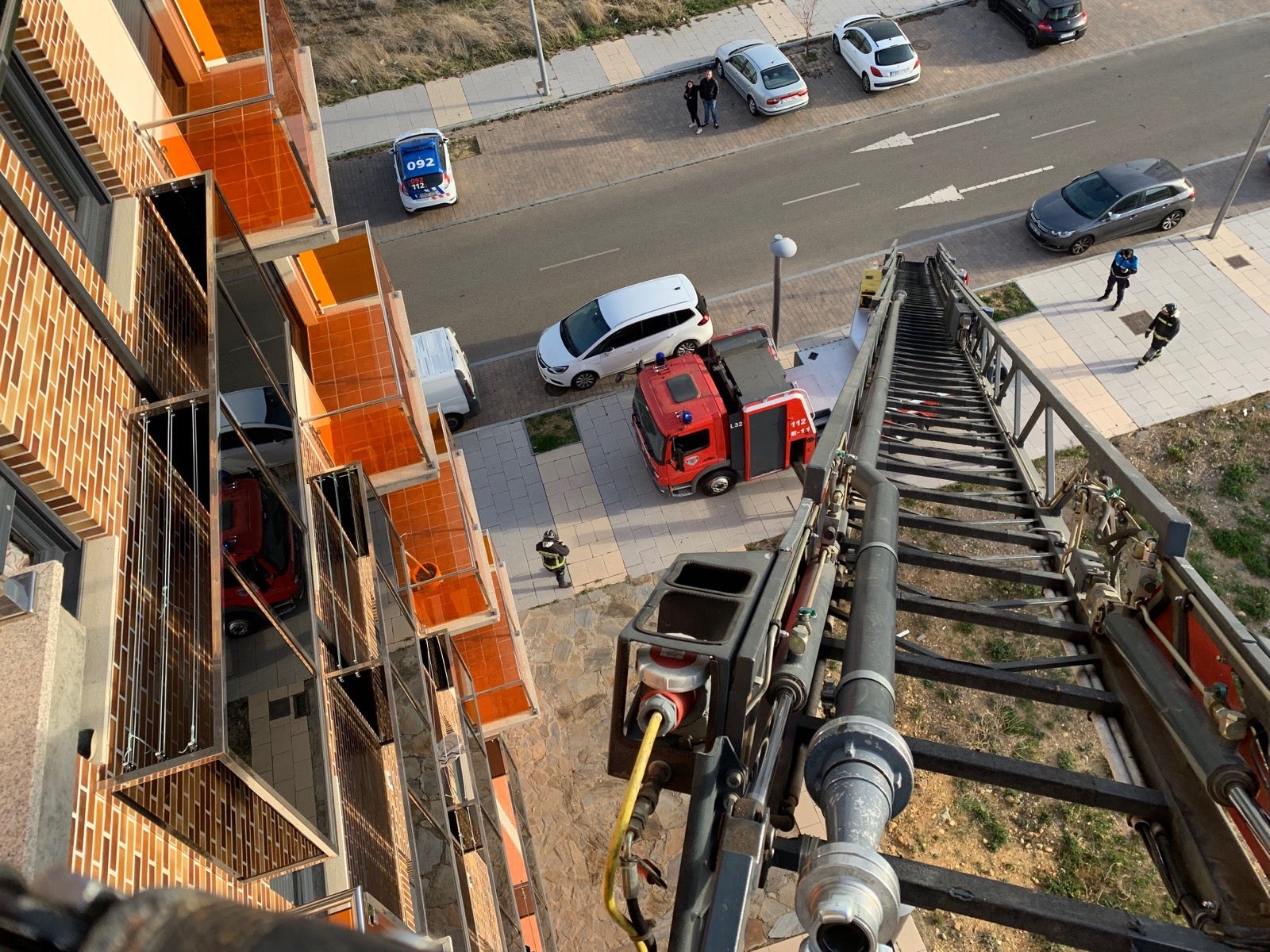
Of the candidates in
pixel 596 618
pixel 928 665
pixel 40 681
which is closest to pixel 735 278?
pixel 596 618

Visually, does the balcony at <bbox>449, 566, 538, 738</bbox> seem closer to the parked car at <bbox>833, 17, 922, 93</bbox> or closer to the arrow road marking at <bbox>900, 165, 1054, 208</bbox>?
the arrow road marking at <bbox>900, 165, 1054, 208</bbox>

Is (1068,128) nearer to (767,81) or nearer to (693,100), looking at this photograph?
(767,81)

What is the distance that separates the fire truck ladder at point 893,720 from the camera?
2.84 metres

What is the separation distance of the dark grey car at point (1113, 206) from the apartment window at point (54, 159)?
1794 cm

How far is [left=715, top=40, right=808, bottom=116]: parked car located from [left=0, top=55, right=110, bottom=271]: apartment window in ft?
62.2

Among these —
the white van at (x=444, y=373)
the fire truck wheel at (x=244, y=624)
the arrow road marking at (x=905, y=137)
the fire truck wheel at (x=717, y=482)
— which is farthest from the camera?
the arrow road marking at (x=905, y=137)

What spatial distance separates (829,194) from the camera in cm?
2055

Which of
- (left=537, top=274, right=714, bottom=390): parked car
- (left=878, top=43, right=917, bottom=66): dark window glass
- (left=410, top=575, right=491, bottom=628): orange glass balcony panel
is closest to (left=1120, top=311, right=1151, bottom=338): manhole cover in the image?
(left=537, top=274, right=714, bottom=390): parked car

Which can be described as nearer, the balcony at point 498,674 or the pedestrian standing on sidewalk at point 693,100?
the balcony at point 498,674

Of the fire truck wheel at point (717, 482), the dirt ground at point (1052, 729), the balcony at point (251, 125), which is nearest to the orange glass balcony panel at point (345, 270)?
the balcony at point (251, 125)

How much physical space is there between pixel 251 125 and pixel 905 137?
17.0 meters

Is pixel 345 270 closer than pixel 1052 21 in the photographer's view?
Yes

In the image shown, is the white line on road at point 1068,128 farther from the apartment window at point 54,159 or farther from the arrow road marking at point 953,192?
the apartment window at point 54,159

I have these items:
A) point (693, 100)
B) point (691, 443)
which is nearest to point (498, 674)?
point (691, 443)
